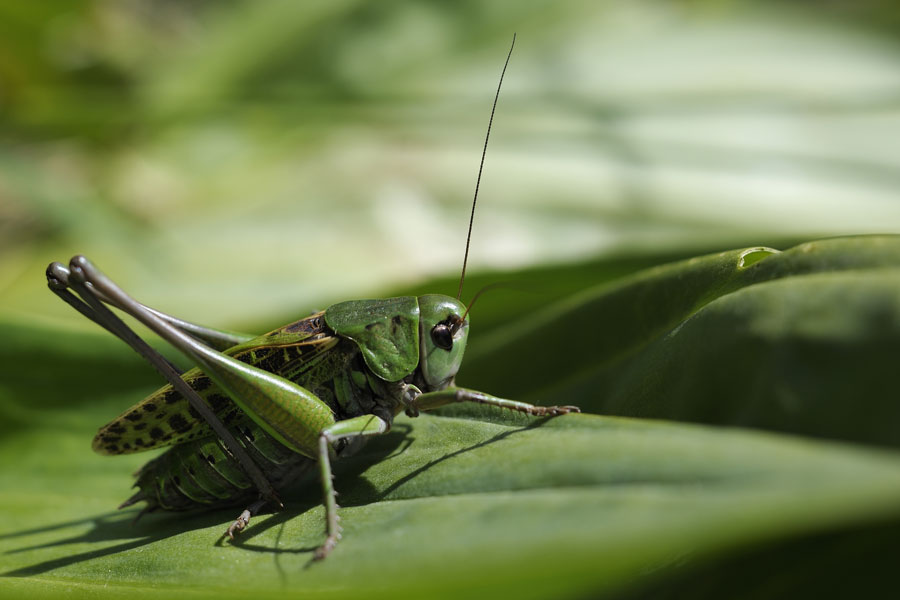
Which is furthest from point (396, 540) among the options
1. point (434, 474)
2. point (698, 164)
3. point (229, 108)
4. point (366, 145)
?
point (229, 108)

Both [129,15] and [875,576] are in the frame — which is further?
[129,15]

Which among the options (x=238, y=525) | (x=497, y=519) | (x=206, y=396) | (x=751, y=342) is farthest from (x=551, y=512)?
(x=206, y=396)

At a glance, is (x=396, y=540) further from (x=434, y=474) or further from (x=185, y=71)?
(x=185, y=71)

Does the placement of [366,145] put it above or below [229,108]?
below

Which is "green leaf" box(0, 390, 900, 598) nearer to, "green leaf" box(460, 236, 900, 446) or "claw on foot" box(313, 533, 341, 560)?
"claw on foot" box(313, 533, 341, 560)

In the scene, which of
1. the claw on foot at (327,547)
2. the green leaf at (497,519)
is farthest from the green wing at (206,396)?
the claw on foot at (327,547)

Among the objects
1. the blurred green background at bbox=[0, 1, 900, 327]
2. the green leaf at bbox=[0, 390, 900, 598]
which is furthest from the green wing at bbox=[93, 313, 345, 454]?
the blurred green background at bbox=[0, 1, 900, 327]

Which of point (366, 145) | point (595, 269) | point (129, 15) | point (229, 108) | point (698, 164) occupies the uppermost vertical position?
point (129, 15)
